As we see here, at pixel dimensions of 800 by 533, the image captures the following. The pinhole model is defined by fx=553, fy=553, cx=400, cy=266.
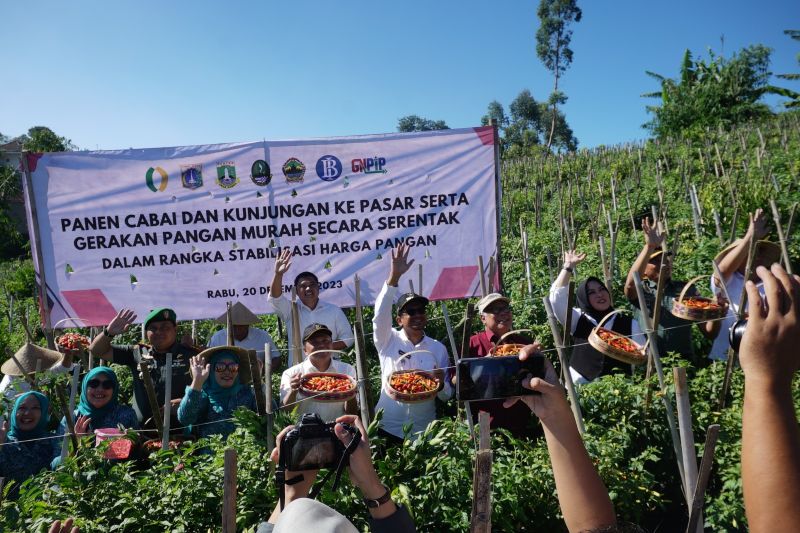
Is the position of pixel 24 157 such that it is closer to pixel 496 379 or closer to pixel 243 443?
pixel 243 443

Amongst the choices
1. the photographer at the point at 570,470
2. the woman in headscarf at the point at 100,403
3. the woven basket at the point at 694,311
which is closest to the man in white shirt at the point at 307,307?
the woman in headscarf at the point at 100,403

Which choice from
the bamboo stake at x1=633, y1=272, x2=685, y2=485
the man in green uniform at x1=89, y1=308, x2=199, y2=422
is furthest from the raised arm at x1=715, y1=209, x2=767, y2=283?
the man in green uniform at x1=89, y1=308, x2=199, y2=422

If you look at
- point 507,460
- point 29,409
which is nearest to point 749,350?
point 507,460

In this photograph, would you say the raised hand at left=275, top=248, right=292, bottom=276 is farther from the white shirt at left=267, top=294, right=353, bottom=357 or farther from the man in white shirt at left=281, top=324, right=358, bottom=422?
the man in white shirt at left=281, top=324, right=358, bottom=422

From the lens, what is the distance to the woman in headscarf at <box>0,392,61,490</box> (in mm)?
3742

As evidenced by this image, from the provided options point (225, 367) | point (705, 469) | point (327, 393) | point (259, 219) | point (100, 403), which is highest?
point (259, 219)

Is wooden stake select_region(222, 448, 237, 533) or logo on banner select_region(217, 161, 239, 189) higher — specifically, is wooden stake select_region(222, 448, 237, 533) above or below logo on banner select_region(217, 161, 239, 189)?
below

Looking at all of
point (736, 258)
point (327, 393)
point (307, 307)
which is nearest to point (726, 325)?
point (736, 258)

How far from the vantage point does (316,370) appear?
13.4 feet

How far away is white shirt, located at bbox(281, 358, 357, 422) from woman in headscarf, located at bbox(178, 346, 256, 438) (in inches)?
14.1

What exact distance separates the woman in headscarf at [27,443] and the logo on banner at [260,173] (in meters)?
2.75

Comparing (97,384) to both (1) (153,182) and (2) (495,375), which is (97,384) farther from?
(2) (495,375)

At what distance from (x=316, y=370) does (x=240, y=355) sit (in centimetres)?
62

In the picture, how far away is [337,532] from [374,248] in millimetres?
4698
